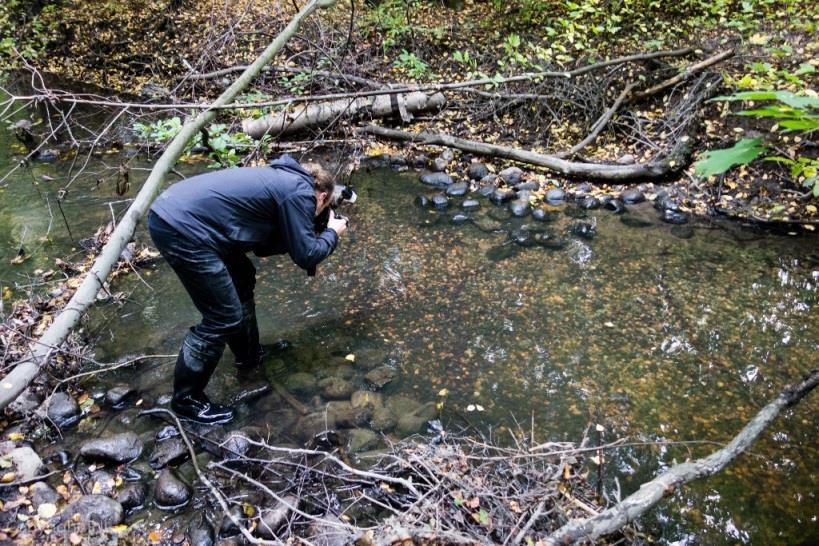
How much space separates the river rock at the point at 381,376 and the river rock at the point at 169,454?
1.43m

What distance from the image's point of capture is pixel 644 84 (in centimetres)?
849

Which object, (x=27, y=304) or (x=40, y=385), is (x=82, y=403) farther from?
(x=27, y=304)

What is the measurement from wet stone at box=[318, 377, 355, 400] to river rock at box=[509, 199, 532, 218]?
3.56 m

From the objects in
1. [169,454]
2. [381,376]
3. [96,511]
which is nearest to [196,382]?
[169,454]

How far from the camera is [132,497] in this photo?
11.1 ft

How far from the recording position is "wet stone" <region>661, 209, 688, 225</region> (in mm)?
6703

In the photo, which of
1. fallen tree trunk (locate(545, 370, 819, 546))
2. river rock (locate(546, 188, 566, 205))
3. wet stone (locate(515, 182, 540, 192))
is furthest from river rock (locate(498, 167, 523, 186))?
fallen tree trunk (locate(545, 370, 819, 546))

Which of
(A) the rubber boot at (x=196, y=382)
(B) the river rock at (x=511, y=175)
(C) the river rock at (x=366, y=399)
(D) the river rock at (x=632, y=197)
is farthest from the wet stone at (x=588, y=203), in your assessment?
(A) the rubber boot at (x=196, y=382)

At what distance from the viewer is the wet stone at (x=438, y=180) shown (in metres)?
7.82

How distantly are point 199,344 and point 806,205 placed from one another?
6815 millimetres

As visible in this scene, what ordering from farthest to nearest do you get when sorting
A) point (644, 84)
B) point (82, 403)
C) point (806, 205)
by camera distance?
point (644, 84)
point (806, 205)
point (82, 403)

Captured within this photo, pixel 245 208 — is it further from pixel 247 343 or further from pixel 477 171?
pixel 477 171

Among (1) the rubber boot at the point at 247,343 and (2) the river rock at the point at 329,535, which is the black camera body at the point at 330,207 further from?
(2) the river rock at the point at 329,535

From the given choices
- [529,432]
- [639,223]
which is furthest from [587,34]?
[529,432]
